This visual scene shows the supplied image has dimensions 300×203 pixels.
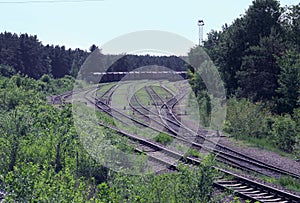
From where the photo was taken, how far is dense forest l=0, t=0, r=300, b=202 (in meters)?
7.93

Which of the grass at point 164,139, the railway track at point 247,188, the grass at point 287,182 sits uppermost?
the grass at point 164,139

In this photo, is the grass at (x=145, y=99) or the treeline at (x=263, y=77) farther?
the grass at (x=145, y=99)

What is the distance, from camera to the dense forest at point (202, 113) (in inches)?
312

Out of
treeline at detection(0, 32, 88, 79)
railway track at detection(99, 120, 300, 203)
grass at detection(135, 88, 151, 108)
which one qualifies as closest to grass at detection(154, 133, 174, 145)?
railway track at detection(99, 120, 300, 203)

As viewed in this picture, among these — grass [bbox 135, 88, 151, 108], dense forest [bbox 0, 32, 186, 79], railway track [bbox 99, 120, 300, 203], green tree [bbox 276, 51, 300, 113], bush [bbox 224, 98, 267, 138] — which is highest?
dense forest [bbox 0, 32, 186, 79]

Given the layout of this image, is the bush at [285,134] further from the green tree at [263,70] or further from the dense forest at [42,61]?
the dense forest at [42,61]

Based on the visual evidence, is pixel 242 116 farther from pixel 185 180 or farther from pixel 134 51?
pixel 185 180

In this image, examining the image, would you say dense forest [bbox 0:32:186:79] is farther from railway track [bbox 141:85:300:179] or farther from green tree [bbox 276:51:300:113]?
railway track [bbox 141:85:300:179]

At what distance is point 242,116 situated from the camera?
75.8 ft

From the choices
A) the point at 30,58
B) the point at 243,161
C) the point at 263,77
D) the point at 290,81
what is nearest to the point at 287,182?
the point at 243,161

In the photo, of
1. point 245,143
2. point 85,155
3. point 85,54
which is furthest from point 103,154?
point 85,54

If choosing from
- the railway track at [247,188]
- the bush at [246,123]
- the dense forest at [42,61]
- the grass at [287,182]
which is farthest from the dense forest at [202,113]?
the dense forest at [42,61]

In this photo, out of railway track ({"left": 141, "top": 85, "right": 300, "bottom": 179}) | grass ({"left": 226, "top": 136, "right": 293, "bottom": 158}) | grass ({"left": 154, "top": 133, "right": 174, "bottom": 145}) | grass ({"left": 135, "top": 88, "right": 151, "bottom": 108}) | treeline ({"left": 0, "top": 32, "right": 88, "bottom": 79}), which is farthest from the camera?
treeline ({"left": 0, "top": 32, "right": 88, "bottom": 79})

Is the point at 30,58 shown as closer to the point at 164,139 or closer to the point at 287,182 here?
the point at 164,139
